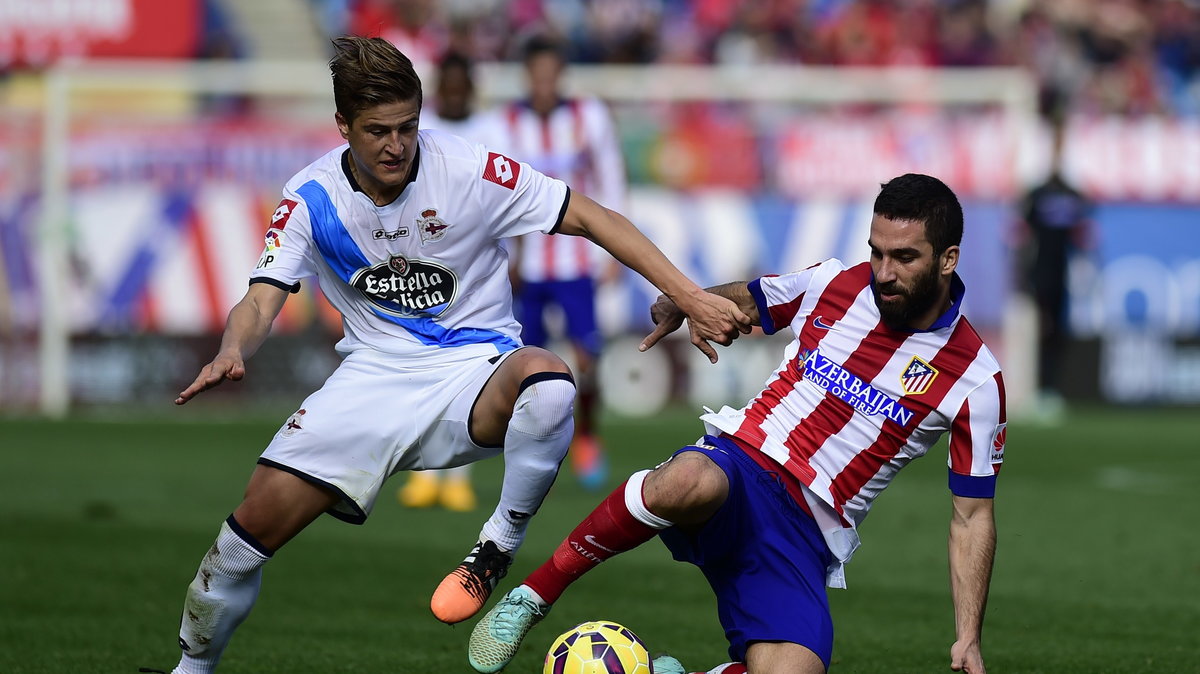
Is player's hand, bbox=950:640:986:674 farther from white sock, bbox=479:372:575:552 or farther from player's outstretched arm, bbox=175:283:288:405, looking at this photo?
player's outstretched arm, bbox=175:283:288:405

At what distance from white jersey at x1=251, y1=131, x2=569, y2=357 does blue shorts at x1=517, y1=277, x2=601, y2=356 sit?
16.1 feet

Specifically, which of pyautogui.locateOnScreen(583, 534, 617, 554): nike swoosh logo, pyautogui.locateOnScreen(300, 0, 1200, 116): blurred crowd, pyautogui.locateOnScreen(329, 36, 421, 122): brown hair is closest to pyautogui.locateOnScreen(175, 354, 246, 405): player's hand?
pyautogui.locateOnScreen(329, 36, 421, 122): brown hair

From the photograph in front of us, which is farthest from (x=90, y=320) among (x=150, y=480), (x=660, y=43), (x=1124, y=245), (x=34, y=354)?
(x=1124, y=245)

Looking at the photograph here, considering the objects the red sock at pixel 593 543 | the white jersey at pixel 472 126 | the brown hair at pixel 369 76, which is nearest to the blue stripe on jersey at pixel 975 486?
the red sock at pixel 593 543

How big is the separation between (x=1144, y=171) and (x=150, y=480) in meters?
11.4

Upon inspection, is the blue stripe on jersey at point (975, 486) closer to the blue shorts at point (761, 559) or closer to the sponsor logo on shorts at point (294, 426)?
the blue shorts at point (761, 559)

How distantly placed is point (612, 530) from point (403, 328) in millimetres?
1015

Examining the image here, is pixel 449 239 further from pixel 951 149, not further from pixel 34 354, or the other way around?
pixel 951 149

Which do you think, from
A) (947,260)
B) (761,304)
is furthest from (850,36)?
(947,260)

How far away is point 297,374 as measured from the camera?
16.4 meters

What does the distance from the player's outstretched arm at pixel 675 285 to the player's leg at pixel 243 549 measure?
3.93ft

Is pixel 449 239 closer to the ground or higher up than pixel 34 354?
higher up

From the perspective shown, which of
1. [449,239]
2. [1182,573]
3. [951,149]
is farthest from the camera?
[951,149]

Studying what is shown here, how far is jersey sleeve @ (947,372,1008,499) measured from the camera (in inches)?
201
